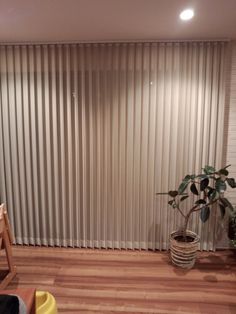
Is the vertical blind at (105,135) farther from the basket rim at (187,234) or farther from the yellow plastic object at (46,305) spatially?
the yellow plastic object at (46,305)

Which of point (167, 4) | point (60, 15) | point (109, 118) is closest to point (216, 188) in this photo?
point (109, 118)

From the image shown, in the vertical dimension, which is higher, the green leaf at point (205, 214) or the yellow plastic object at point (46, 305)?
the green leaf at point (205, 214)

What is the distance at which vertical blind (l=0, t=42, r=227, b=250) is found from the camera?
3.05 m

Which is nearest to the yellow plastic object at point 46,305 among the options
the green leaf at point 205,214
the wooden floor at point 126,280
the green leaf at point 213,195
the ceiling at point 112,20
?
the wooden floor at point 126,280

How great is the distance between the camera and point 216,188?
2791mm

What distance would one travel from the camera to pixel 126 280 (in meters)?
2.75

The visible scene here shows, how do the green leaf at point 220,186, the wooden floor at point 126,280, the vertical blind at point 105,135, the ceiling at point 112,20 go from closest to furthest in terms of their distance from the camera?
the ceiling at point 112,20
the wooden floor at point 126,280
the green leaf at point 220,186
the vertical blind at point 105,135

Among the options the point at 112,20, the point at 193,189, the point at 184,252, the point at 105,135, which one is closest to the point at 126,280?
the point at 184,252

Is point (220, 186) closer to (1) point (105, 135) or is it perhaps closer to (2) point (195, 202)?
(2) point (195, 202)

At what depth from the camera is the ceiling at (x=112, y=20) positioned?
2047mm

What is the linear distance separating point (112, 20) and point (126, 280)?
234 centimetres

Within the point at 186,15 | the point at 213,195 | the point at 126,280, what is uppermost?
the point at 186,15

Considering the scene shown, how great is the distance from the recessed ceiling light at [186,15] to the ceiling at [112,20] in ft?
0.13

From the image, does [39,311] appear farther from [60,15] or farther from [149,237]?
[60,15]
